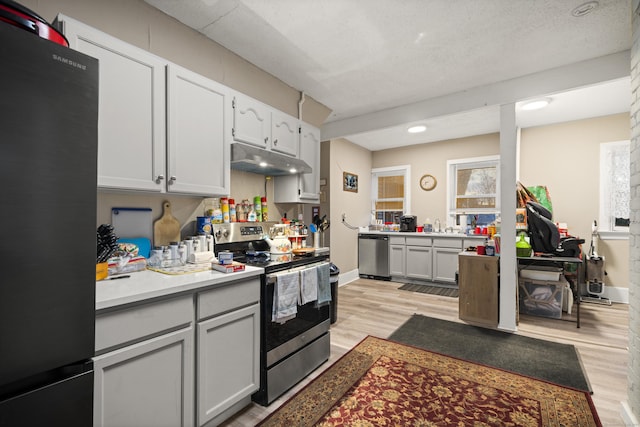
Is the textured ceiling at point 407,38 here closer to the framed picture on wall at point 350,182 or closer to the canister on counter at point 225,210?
the canister on counter at point 225,210

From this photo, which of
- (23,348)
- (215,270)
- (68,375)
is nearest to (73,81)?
(23,348)

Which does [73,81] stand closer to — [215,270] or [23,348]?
[23,348]

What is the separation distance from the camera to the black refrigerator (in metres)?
0.77

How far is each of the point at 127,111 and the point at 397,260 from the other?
4591mm

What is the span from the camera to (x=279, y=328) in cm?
192

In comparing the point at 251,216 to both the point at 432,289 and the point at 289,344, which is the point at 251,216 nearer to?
the point at 289,344

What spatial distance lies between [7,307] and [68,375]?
31cm

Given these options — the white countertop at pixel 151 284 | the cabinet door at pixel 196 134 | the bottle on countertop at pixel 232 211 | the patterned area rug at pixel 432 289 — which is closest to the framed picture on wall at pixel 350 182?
the patterned area rug at pixel 432 289

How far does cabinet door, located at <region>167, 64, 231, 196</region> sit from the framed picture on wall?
308 centimetres

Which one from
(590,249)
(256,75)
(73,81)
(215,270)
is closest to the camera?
(73,81)

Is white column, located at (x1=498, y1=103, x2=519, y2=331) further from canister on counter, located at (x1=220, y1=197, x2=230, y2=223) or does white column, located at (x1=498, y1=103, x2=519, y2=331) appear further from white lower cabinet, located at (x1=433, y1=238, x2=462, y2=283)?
canister on counter, located at (x1=220, y1=197, x2=230, y2=223)

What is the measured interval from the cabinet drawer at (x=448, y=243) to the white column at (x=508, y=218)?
64.3 inches

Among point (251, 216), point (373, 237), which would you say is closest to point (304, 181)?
point (251, 216)

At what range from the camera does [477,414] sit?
1.76 meters
